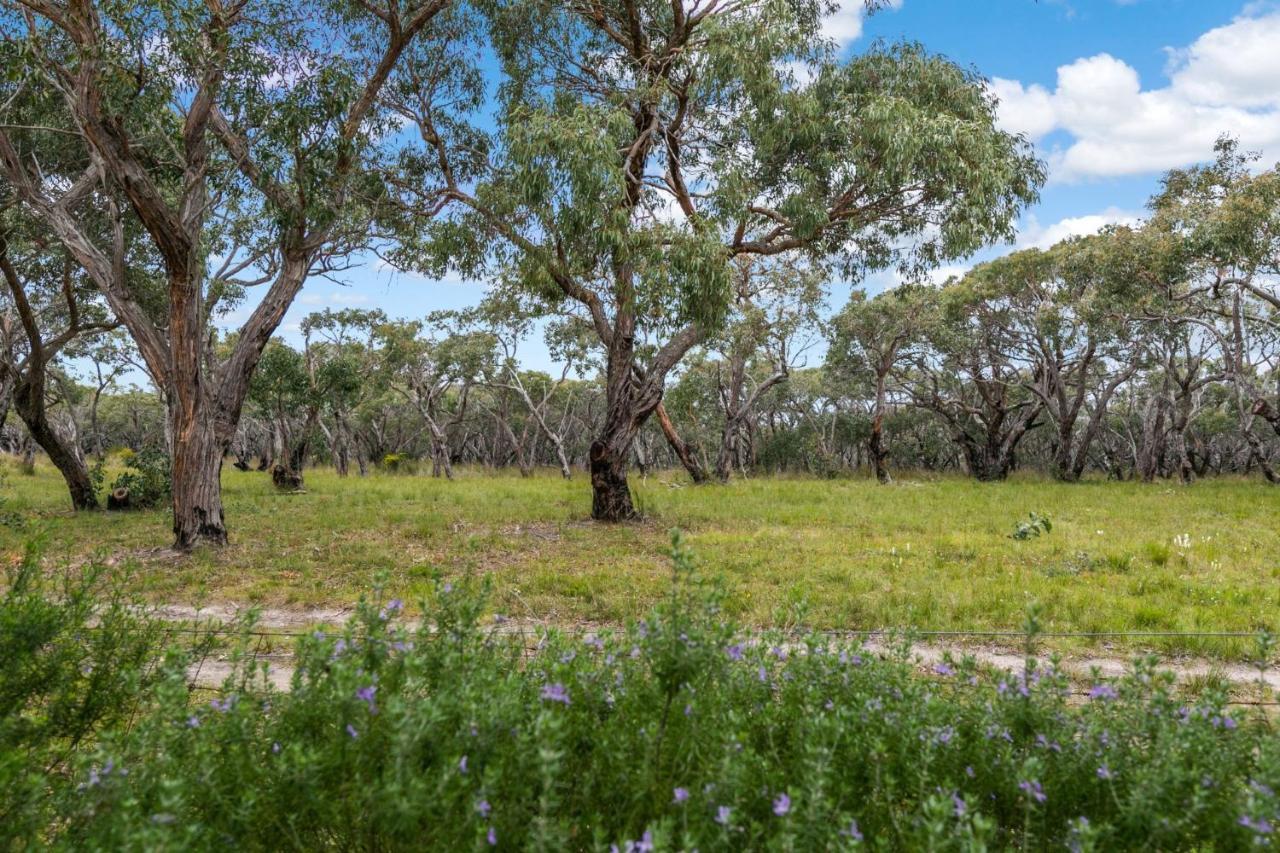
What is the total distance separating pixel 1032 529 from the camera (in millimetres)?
10984

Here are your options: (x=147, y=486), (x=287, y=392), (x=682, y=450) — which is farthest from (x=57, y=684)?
(x=287, y=392)

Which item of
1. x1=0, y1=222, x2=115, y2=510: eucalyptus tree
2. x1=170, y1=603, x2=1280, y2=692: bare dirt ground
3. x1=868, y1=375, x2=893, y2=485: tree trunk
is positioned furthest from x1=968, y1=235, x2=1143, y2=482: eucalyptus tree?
x1=0, y1=222, x2=115, y2=510: eucalyptus tree

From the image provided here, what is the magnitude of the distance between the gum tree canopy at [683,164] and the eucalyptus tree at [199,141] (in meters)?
2.17

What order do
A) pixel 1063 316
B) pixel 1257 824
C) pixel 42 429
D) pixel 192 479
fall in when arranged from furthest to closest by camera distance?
pixel 1063 316, pixel 42 429, pixel 192 479, pixel 1257 824

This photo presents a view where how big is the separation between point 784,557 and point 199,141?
9.74 m

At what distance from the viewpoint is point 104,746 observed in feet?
5.90

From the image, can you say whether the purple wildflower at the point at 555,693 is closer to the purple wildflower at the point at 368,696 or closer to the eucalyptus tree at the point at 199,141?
the purple wildflower at the point at 368,696

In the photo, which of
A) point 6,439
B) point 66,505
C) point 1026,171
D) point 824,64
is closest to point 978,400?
point 1026,171

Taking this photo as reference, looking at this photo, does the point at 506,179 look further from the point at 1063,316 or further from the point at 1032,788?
the point at 1063,316

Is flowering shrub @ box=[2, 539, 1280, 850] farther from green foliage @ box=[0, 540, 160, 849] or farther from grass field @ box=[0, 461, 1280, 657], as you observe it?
grass field @ box=[0, 461, 1280, 657]

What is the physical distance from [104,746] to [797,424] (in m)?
→ 49.7

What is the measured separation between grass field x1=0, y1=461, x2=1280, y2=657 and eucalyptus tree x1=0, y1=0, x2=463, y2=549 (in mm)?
2375

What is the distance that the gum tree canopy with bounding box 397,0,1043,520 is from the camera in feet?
33.4

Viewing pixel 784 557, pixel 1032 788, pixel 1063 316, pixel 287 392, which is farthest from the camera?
pixel 1063 316
